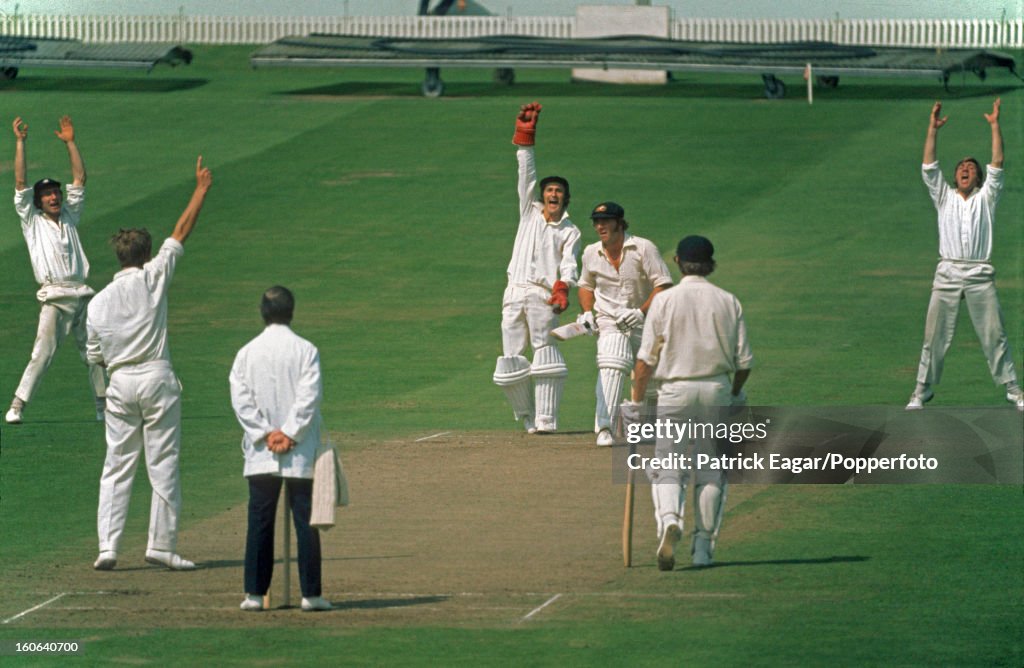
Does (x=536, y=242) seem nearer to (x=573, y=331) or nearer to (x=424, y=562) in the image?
(x=573, y=331)

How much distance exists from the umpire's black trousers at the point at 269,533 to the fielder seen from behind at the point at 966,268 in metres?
9.07

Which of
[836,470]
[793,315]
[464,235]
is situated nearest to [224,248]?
[464,235]

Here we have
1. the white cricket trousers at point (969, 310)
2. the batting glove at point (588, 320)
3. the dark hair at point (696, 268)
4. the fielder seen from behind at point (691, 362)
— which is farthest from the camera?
the white cricket trousers at point (969, 310)

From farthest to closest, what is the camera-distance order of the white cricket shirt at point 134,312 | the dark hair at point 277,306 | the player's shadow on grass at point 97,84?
the player's shadow on grass at point 97,84 → the white cricket shirt at point 134,312 → the dark hair at point 277,306

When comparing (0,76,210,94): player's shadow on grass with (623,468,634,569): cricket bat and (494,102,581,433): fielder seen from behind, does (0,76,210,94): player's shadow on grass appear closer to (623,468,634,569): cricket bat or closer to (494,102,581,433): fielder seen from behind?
(494,102,581,433): fielder seen from behind

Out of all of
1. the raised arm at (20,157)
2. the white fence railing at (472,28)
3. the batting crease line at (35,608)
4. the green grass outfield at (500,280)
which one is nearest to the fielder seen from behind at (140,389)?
the batting crease line at (35,608)

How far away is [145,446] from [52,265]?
20.5ft

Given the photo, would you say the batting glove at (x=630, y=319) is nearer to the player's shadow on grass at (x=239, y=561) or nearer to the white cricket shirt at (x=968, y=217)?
the white cricket shirt at (x=968, y=217)

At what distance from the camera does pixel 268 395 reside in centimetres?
1073

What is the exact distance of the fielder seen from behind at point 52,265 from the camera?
1725 centimetres

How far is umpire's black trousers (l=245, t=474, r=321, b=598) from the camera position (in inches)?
420

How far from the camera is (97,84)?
45531mm

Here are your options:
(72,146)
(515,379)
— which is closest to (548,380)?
(515,379)

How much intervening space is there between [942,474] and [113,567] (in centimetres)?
671
